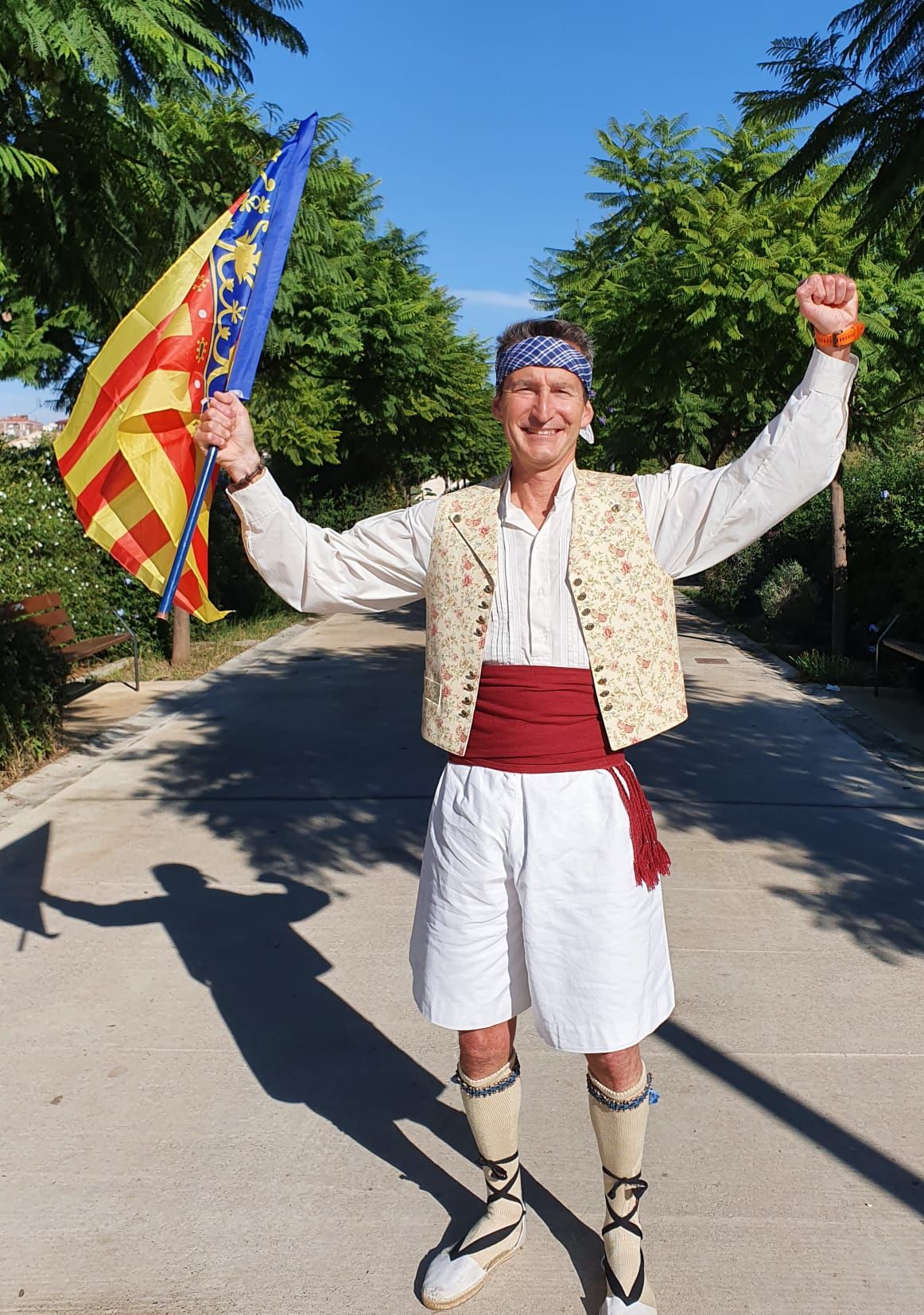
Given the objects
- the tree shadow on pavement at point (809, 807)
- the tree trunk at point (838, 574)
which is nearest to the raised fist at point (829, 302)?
the tree shadow on pavement at point (809, 807)

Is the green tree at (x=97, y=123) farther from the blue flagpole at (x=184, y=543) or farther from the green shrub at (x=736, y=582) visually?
the green shrub at (x=736, y=582)

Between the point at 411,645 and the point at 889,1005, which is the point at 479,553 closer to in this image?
the point at 889,1005

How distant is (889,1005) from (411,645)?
9.84 metres

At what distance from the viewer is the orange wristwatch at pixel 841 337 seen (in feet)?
7.52

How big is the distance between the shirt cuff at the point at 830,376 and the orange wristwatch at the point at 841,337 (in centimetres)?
2

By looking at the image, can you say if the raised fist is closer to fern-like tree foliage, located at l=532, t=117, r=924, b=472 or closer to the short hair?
the short hair

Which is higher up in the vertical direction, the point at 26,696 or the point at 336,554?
the point at 336,554

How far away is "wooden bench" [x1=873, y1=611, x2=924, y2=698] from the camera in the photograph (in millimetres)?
8648

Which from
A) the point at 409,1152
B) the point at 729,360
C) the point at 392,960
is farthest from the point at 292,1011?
the point at 729,360

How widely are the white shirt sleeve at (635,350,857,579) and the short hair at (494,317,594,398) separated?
1.03ft

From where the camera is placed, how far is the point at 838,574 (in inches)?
453

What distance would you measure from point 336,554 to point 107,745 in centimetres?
581

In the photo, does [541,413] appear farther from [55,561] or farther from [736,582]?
[736,582]

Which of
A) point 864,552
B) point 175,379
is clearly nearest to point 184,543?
point 175,379
